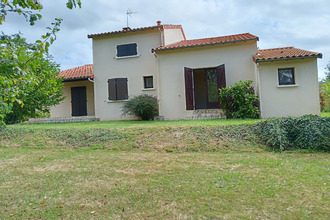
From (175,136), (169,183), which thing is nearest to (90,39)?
(175,136)

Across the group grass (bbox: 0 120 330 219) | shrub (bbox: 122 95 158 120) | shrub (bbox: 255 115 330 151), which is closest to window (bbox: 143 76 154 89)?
shrub (bbox: 122 95 158 120)

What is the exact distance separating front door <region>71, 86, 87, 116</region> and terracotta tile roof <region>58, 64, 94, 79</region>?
94 cm

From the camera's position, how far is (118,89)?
13.2 metres

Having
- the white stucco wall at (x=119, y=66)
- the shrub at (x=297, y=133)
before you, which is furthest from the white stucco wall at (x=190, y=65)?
the shrub at (x=297, y=133)

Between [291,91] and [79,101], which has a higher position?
[79,101]

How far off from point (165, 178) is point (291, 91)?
29.2 ft

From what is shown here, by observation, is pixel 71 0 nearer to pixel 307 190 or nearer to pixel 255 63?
pixel 307 190

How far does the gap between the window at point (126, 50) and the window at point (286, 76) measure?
26.2 feet

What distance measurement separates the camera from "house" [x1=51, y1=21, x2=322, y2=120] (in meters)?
10.2

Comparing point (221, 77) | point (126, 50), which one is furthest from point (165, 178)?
point (126, 50)

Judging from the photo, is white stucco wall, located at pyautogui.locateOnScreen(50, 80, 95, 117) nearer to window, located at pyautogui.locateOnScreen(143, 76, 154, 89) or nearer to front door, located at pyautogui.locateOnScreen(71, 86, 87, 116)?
front door, located at pyautogui.locateOnScreen(71, 86, 87, 116)

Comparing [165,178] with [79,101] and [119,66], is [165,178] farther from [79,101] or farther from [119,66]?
[79,101]

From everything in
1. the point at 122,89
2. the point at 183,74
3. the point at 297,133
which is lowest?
the point at 297,133

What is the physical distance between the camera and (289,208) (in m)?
2.70
